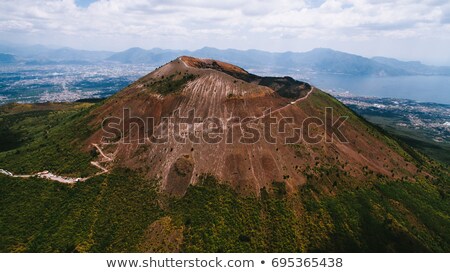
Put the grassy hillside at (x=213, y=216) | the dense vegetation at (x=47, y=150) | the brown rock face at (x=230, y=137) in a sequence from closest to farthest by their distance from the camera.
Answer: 1. the grassy hillside at (x=213, y=216)
2. the brown rock face at (x=230, y=137)
3. the dense vegetation at (x=47, y=150)

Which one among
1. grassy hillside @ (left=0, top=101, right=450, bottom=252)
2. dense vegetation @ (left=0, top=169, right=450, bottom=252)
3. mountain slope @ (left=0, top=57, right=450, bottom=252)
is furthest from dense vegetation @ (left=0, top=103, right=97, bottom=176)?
dense vegetation @ (left=0, top=169, right=450, bottom=252)

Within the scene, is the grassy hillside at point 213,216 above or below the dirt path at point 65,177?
below

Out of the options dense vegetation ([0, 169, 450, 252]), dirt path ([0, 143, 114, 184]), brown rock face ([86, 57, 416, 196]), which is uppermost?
brown rock face ([86, 57, 416, 196])

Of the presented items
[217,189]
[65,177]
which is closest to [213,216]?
[217,189]

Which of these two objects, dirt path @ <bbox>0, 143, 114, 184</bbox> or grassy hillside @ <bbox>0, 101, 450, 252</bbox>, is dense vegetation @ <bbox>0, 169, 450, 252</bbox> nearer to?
grassy hillside @ <bbox>0, 101, 450, 252</bbox>

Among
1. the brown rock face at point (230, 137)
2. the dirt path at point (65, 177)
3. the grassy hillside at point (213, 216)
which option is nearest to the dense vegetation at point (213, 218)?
the grassy hillside at point (213, 216)

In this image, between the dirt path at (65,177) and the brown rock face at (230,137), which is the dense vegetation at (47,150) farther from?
the brown rock face at (230,137)

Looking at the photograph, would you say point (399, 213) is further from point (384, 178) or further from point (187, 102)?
point (187, 102)

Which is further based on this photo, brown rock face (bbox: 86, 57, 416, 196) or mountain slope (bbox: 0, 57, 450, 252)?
brown rock face (bbox: 86, 57, 416, 196)

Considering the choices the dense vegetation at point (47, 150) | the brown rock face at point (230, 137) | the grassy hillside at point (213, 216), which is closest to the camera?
the grassy hillside at point (213, 216)
